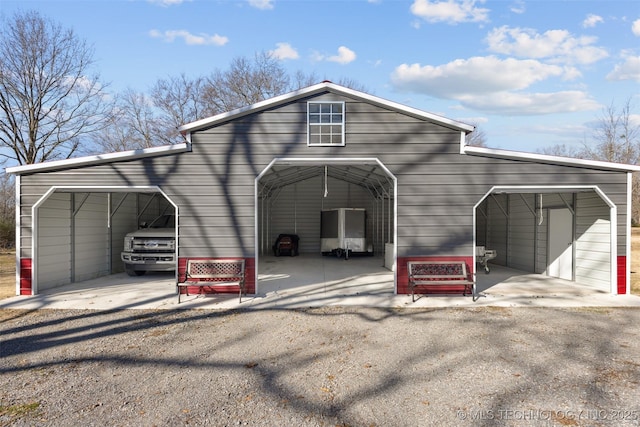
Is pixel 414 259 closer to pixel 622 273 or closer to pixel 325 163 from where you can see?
pixel 325 163

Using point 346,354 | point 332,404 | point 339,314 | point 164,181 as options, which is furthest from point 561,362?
point 164,181

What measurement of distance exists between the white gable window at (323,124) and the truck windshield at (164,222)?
538 cm

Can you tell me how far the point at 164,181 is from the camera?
27.8 feet

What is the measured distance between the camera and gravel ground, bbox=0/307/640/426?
3566 millimetres

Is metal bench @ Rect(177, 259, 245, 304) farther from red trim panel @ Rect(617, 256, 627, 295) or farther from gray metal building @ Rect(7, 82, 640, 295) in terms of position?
red trim panel @ Rect(617, 256, 627, 295)

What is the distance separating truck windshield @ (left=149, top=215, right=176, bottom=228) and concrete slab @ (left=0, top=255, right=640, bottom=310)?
1375mm

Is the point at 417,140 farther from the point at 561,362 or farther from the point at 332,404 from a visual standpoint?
the point at 332,404

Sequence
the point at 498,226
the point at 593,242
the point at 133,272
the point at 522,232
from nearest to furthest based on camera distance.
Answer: the point at 593,242
the point at 133,272
the point at 522,232
the point at 498,226

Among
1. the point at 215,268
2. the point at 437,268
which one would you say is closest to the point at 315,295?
the point at 215,268

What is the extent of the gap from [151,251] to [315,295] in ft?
15.4

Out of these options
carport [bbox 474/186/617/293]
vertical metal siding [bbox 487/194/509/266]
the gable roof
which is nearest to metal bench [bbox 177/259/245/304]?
the gable roof

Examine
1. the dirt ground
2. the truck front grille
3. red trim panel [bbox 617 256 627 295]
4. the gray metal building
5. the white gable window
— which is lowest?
the dirt ground

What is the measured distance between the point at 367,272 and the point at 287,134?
5262 millimetres

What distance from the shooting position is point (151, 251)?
10.6 meters
